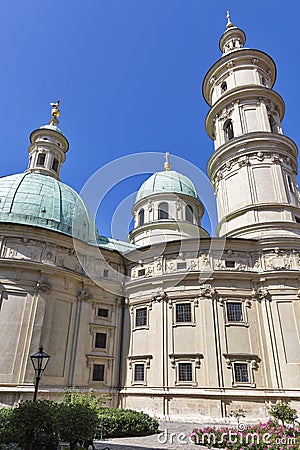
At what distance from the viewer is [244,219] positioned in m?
25.9

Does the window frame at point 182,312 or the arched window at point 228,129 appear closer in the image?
the window frame at point 182,312

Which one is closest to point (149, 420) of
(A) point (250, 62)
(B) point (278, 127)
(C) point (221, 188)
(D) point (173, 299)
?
(D) point (173, 299)

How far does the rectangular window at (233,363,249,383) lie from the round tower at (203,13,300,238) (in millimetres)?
9203

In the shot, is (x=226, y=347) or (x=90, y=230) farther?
(x=90, y=230)

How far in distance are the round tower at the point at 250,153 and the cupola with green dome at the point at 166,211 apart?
6258mm

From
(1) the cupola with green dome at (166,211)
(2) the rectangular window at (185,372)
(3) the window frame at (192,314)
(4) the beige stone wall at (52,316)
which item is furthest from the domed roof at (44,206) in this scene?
(2) the rectangular window at (185,372)

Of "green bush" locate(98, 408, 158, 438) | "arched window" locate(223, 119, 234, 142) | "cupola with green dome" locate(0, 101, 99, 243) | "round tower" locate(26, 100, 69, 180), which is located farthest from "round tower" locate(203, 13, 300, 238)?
"round tower" locate(26, 100, 69, 180)

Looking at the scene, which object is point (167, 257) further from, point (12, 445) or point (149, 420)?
point (12, 445)

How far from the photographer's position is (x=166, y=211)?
119 feet

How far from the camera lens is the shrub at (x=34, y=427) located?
9.20 m

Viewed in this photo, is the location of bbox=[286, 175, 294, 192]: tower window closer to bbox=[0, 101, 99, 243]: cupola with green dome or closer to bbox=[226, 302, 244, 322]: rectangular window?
bbox=[226, 302, 244, 322]: rectangular window

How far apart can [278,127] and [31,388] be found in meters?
29.3

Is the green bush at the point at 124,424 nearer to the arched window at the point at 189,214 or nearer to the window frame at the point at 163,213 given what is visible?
the window frame at the point at 163,213

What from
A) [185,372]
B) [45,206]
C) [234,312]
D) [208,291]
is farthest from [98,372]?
[45,206]
